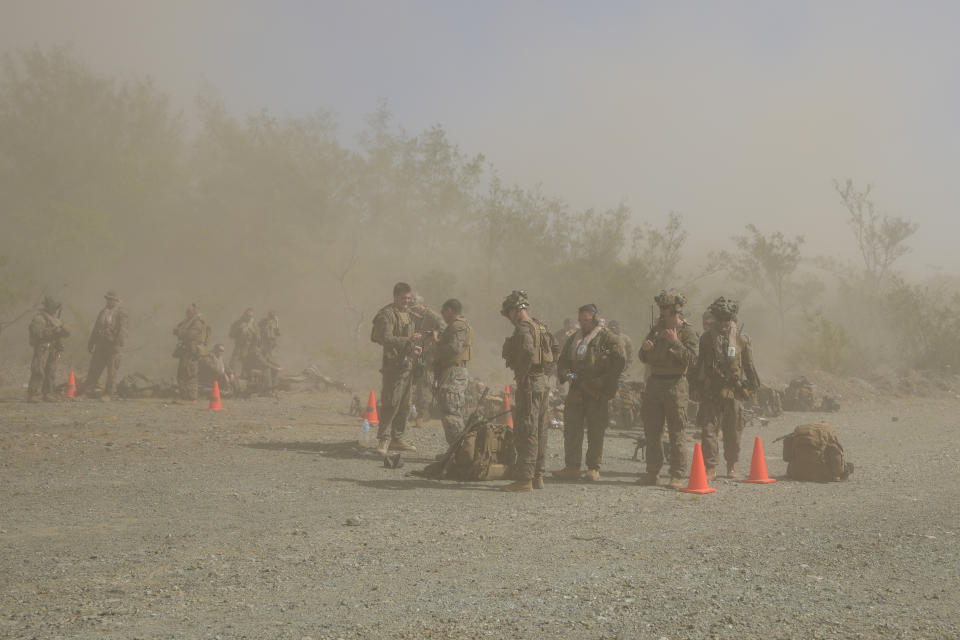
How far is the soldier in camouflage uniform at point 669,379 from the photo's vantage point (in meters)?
9.35

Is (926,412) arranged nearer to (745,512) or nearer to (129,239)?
(745,512)

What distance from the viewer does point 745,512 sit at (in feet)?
25.9

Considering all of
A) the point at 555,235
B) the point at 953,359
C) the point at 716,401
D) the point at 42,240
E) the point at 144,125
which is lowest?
the point at 716,401

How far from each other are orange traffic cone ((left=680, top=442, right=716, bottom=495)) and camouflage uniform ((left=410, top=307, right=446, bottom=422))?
12.9ft

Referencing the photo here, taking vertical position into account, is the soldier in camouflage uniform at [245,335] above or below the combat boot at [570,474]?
above

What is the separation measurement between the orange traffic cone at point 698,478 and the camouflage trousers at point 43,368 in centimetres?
1407

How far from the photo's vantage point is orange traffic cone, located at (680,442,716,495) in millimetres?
9008

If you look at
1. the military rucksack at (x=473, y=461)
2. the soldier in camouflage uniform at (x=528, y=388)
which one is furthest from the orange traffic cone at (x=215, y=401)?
the soldier in camouflage uniform at (x=528, y=388)

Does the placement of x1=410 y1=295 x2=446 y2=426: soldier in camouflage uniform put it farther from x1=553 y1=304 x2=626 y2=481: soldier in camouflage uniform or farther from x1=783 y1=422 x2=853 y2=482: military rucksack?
x1=783 y1=422 x2=853 y2=482: military rucksack

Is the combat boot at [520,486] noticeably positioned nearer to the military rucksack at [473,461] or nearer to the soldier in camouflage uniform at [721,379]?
the military rucksack at [473,461]

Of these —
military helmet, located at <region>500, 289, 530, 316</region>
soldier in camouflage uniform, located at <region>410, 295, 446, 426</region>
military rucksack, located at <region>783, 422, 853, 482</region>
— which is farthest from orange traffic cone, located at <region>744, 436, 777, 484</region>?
soldier in camouflage uniform, located at <region>410, 295, 446, 426</region>

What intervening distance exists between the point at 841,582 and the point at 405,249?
167ft

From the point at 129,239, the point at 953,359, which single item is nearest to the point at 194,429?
the point at 953,359

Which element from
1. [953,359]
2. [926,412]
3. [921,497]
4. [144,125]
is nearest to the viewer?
[921,497]
